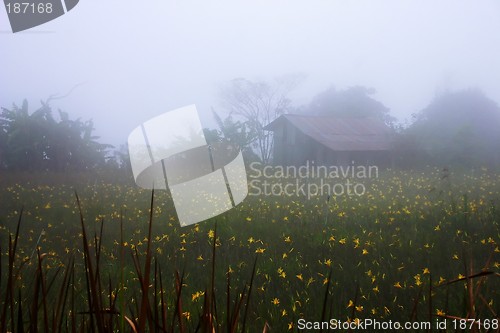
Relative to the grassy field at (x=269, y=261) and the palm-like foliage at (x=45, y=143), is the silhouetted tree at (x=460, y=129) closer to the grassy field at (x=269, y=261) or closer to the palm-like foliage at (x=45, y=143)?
the grassy field at (x=269, y=261)

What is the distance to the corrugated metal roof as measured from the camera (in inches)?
973

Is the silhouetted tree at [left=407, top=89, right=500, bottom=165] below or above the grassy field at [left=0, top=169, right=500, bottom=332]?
below

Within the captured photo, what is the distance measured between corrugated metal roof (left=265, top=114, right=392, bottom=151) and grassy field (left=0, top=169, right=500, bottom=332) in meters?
15.9

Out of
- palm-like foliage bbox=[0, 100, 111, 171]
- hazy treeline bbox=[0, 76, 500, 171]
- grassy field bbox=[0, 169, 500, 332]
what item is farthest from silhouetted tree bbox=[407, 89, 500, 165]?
palm-like foliage bbox=[0, 100, 111, 171]

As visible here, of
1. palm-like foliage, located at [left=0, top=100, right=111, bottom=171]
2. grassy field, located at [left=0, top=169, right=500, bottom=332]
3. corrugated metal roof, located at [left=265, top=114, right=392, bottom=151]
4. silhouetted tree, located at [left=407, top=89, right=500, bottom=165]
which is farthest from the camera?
corrugated metal roof, located at [left=265, top=114, right=392, bottom=151]

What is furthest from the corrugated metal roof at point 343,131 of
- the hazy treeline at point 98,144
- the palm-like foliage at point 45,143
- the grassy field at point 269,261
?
the grassy field at point 269,261

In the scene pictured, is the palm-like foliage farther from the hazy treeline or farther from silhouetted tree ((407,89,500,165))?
silhouetted tree ((407,89,500,165))

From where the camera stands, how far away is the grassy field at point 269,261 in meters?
2.38

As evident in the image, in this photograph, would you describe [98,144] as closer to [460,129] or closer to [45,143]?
[45,143]

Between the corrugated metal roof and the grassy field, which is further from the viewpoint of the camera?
the corrugated metal roof

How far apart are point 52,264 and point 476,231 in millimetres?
5629

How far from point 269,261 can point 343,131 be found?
81.1 ft

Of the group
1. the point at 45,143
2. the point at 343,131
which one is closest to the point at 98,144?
the point at 45,143

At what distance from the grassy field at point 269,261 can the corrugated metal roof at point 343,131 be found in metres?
15.9
